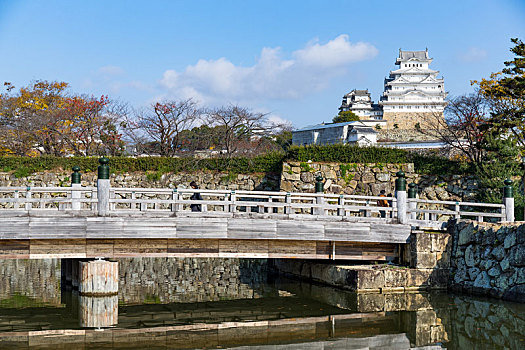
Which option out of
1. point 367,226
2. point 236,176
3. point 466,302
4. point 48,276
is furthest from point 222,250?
point 236,176

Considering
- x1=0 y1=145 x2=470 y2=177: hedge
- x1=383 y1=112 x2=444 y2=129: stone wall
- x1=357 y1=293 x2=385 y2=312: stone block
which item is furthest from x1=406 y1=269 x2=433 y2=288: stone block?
x1=383 y1=112 x2=444 y2=129: stone wall

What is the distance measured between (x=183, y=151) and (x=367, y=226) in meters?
19.4

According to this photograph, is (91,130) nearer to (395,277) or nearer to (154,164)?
(154,164)

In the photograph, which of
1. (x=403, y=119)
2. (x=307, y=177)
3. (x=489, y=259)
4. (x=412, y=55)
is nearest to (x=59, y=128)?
(x=307, y=177)

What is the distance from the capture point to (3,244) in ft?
46.0

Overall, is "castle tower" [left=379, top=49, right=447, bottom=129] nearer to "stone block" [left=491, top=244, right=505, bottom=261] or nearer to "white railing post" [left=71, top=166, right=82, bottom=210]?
"stone block" [left=491, top=244, right=505, bottom=261]

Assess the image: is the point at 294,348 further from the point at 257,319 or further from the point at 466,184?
the point at 466,184

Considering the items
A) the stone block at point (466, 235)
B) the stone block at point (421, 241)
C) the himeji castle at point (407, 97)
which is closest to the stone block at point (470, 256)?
the stone block at point (466, 235)

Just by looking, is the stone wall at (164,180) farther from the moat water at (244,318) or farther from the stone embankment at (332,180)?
the moat water at (244,318)

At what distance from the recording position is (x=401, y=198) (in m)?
16.7

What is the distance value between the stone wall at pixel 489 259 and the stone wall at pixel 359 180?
10.7m

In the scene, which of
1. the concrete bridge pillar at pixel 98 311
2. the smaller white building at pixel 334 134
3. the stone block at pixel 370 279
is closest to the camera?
the concrete bridge pillar at pixel 98 311

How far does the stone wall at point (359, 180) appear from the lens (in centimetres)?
2762

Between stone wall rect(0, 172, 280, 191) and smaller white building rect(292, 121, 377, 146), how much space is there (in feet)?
55.1
